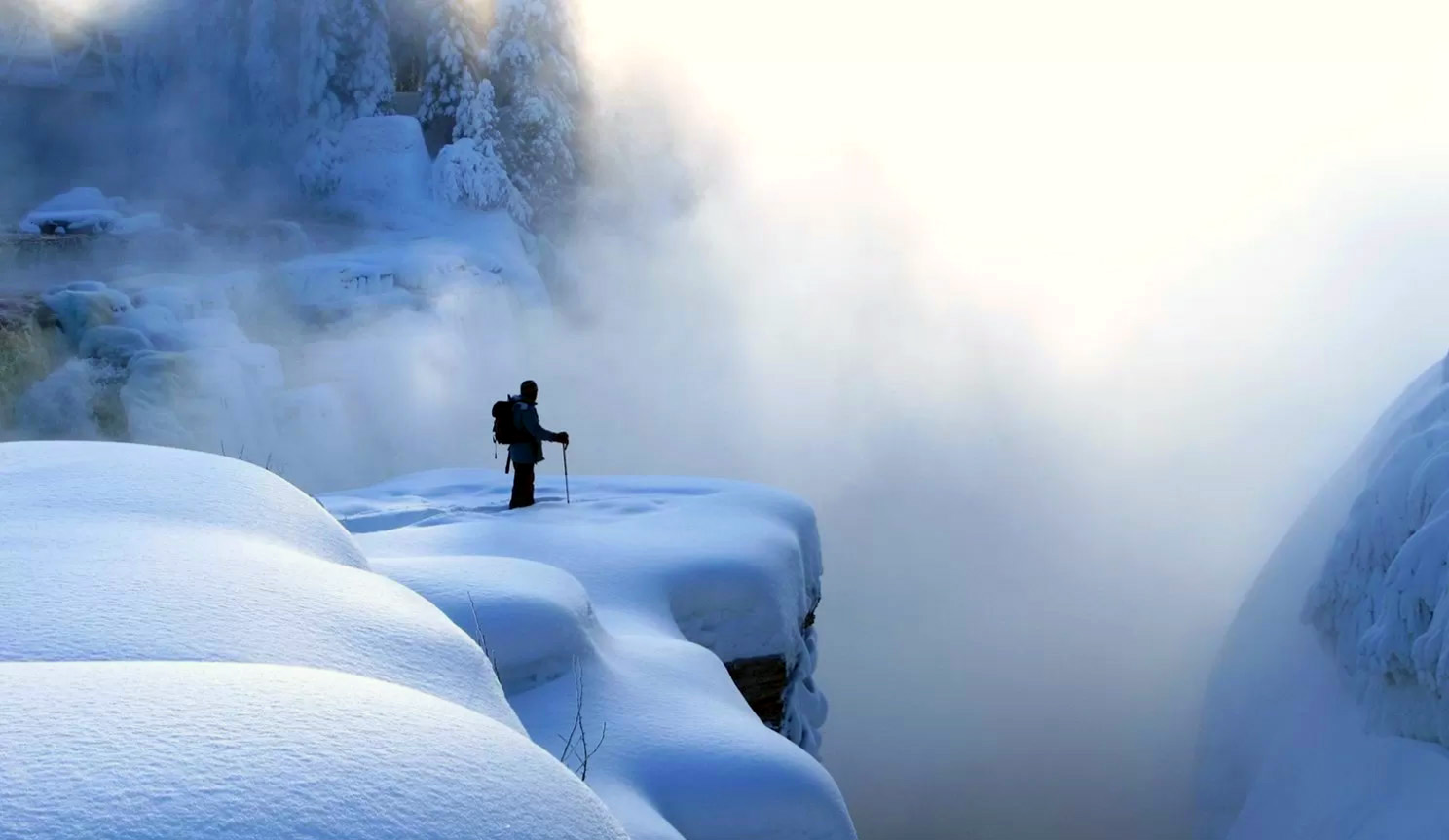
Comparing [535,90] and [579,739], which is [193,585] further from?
[535,90]

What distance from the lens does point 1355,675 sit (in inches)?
413

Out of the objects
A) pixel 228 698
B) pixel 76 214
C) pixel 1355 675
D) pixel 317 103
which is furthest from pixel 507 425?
pixel 317 103

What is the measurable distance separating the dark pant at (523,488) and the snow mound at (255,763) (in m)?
6.65

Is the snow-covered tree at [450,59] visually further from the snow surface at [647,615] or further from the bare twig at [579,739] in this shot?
the bare twig at [579,739]

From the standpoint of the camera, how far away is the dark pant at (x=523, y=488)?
29.9ft

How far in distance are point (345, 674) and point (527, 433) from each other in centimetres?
642

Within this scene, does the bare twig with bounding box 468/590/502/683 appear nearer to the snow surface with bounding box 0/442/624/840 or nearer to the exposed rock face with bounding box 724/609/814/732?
the snow surface with bounding box 0/442/624/840

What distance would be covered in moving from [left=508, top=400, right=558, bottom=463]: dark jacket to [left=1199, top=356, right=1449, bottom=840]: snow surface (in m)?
7.36

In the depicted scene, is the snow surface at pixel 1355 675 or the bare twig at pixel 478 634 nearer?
the bare twig at pixel 478 634

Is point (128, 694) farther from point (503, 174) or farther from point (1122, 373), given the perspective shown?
point (1122, 373)

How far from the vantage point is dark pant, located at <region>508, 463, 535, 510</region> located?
910cm

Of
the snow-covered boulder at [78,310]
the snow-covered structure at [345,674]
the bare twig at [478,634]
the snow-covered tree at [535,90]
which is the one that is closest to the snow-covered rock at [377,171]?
the snow-covered tree at [535,90]

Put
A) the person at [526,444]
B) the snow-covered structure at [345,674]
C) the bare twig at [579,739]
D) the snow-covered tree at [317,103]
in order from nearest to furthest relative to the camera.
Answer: the snow-covered structure at [345,674], the bare twig at [579,739], the person at [526,444], the snow-covered tree at [317,103]

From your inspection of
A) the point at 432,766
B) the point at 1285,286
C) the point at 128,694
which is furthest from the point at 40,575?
the point at 1285,286
